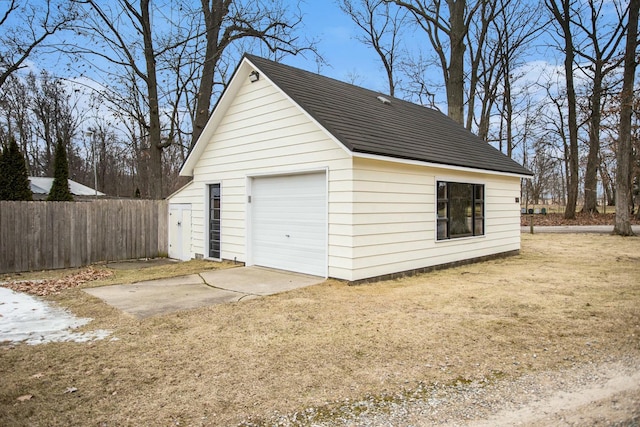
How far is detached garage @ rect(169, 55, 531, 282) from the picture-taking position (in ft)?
26.2

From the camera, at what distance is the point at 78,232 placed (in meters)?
11.0

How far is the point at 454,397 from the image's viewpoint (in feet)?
10.9

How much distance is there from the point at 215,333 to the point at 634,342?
4.72m

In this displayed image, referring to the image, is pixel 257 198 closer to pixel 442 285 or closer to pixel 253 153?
pixel 253 153

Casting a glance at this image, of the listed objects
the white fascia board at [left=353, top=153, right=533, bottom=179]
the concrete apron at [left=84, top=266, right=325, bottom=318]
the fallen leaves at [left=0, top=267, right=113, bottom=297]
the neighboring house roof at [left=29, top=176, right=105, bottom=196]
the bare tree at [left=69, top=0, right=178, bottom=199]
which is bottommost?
the fallen leaves at [left=0, top=267, right=113, bottom=297]

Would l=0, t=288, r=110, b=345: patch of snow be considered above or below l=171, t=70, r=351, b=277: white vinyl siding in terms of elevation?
below

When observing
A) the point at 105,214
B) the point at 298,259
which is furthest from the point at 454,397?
the point at 105,214

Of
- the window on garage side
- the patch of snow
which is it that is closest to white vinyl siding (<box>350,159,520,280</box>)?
the patch of snow

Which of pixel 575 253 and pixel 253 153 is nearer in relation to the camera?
pixel 253 153

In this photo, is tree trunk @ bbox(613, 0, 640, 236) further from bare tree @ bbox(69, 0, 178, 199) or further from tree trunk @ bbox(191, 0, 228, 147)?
bare tree @ bbox(69, 0, 178, 199)

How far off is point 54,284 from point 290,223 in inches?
189

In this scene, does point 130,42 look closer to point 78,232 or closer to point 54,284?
point 78,232

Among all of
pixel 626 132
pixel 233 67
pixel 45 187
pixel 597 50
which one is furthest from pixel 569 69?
pixel 45 187

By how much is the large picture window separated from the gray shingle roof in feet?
1.99
